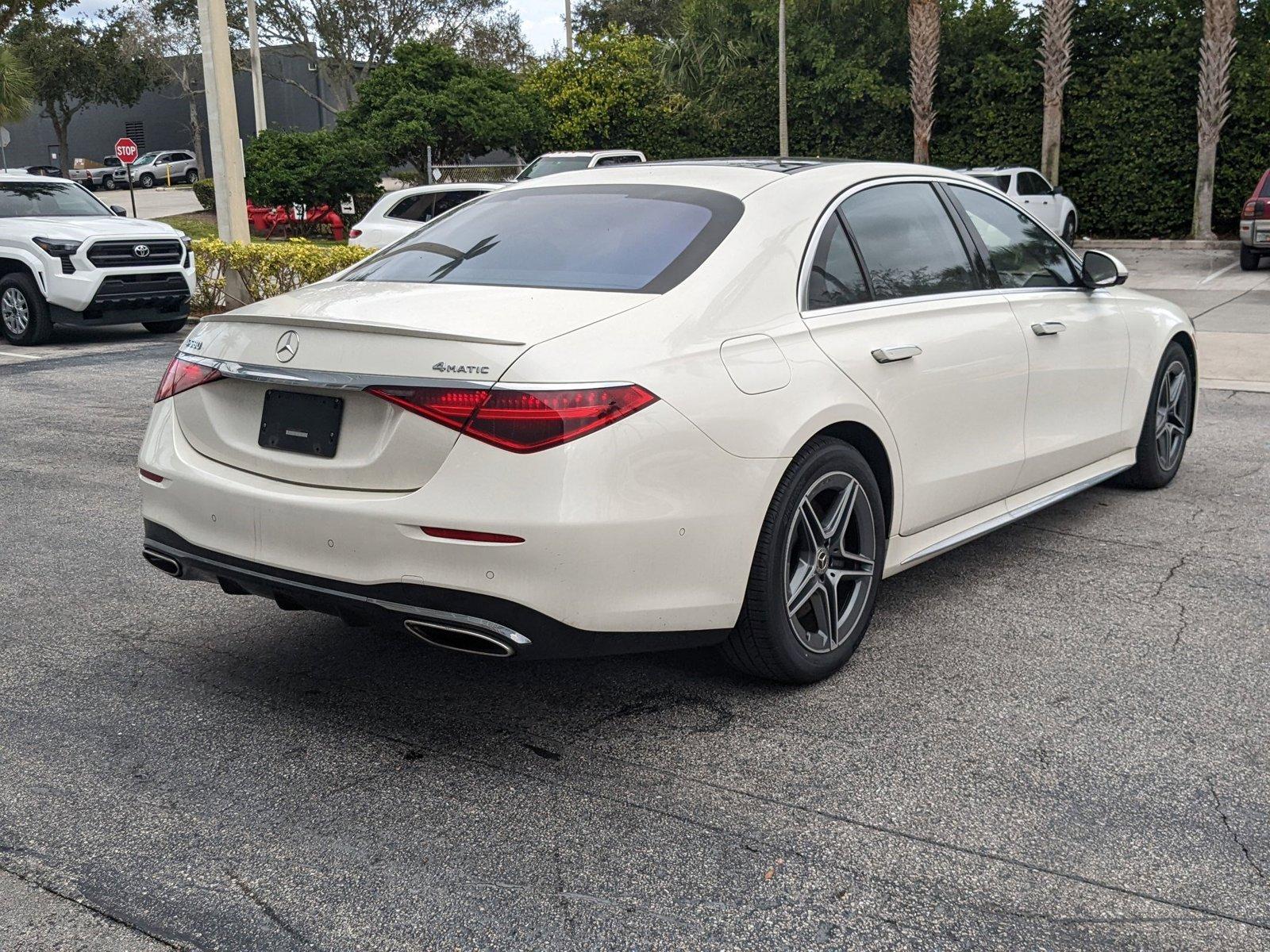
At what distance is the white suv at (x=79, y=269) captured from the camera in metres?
13.7

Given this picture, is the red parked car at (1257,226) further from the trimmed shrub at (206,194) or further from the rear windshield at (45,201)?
the trimmed shrub at (206,194)

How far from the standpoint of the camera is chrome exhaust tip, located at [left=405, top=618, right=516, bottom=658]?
3268 mm

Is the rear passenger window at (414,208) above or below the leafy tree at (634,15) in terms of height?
below

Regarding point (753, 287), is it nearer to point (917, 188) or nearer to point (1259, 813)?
point (917, 188)

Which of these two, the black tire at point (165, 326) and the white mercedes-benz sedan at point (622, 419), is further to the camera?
the black tire at point (165, 326)

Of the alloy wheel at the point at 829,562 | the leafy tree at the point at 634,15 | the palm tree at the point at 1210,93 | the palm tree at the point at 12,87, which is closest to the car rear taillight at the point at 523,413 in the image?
the alloy wheel at the point at 829,562

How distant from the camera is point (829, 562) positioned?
4.03 metres

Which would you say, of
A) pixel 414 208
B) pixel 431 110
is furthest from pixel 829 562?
pixel 431 110

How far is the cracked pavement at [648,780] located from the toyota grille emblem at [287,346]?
1.06 metres

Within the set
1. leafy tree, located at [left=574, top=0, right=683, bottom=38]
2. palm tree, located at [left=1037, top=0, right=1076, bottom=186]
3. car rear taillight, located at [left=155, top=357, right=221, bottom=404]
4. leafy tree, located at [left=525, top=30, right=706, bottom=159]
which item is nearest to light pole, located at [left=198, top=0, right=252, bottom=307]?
car rear taillight, located at [left=155, top=357, right=221, bottom=404]

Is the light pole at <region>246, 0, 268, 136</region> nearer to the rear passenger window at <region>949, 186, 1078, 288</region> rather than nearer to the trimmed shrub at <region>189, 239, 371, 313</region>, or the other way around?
the trimmed shrub at <region>189, 239, 371, 313</region>

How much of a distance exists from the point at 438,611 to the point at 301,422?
0.68 meters

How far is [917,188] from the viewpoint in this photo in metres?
4.82

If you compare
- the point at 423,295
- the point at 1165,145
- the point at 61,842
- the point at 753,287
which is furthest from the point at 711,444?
the point at 1165,145
